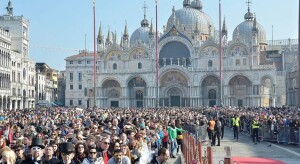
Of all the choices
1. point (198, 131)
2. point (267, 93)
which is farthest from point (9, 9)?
point (198, 131)

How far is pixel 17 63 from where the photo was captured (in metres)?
74.1

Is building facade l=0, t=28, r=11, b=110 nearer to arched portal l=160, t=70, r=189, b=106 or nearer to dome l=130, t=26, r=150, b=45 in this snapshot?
arched portal l=160, t=70, r=189, b=106

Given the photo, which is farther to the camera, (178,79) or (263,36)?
(263,36)

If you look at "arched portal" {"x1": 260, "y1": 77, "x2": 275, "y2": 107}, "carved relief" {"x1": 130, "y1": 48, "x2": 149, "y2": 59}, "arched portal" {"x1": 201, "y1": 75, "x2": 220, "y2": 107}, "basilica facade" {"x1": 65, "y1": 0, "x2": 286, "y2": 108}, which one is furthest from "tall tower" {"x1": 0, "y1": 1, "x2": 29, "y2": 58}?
"arched portal" {"x1": 260, "y1": 77, "x2": 275, "y2": 107}

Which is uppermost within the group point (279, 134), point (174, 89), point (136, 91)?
point (174, 89)

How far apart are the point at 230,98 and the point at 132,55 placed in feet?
60.2

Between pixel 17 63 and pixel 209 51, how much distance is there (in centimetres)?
3016

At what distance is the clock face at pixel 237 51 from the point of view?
76.2 meters

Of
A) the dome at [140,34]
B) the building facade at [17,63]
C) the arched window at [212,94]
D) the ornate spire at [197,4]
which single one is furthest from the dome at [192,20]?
the building facade at [17,63]

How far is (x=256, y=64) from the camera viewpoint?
7494 centimetres

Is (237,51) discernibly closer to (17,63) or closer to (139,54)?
(139,54)

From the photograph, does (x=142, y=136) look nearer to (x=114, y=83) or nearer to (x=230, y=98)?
(x=230, y=98)

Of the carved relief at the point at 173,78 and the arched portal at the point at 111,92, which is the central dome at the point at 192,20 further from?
the arched portal at the point at 111,92

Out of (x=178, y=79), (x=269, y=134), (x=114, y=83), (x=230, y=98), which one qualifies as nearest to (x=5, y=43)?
(x=114, y=83)
